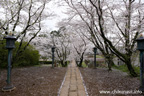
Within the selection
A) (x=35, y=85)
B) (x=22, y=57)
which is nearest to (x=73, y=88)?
(x=35, y=85)

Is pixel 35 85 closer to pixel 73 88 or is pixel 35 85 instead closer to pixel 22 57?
pixel 73 88

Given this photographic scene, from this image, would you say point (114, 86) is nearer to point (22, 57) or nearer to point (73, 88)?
point (73, 88)

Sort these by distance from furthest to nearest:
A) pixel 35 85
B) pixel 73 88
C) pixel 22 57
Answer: pixel 22 57 → pixel 35 85 → pixel 73 88

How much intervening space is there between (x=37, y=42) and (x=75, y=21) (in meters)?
7.54

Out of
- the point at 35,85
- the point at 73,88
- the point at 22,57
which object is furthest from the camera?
the point at 22,57

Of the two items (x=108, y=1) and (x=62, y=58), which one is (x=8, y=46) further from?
(x=62, y=58)

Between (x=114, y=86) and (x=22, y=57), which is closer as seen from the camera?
(x=114, y=86)

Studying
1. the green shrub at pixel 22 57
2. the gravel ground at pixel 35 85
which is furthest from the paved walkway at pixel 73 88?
the green shrub at pixel 22 57

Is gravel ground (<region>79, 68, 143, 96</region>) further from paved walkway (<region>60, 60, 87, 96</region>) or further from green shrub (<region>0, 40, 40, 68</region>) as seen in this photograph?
green shrub (<region>0, 40, 40, 68</region>)

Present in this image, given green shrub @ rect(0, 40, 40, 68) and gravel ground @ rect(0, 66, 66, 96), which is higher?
green shrub @ rect(0, 40, 40, 68)

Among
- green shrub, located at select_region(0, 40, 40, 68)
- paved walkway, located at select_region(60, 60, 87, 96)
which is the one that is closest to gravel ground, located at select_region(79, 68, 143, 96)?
paved walkway, located at select_region(60, 60, 87, 96)

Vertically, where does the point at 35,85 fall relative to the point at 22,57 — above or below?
below

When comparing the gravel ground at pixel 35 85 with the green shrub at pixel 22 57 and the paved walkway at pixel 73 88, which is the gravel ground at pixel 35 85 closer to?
the paved walkway at pixel 73 88

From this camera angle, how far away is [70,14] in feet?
23.4
